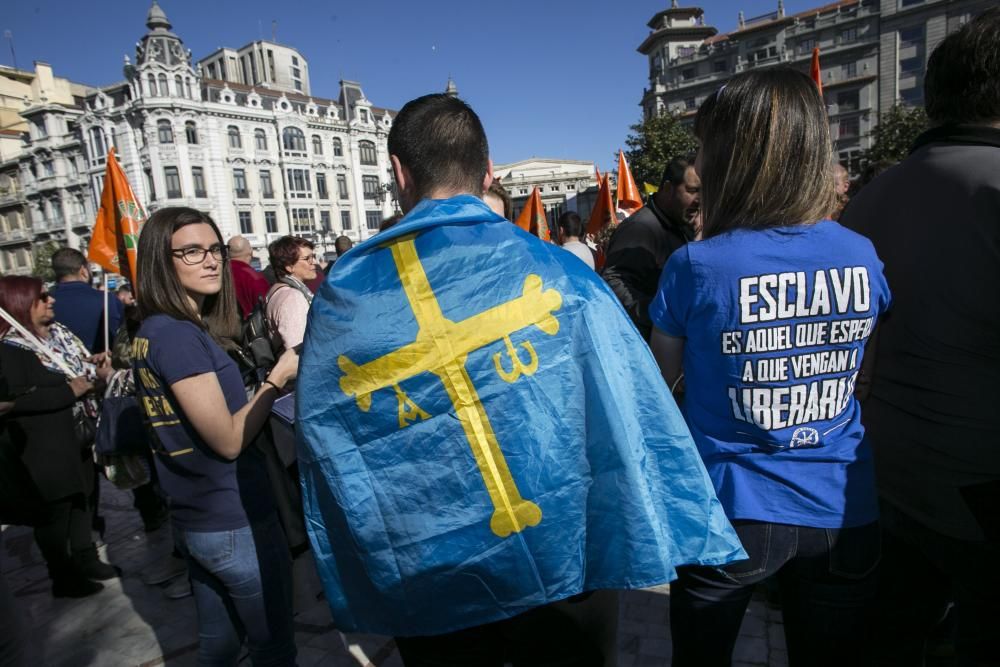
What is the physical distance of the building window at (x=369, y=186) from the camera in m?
56.9

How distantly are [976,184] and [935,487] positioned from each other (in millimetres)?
898

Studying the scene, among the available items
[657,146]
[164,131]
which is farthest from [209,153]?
[657,146]

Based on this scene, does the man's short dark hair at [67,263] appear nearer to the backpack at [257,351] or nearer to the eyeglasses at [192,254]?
the backpack at [257,351]

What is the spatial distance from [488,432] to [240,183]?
5262 centimetres

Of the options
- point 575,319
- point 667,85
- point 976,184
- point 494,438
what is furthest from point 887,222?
point 667,85

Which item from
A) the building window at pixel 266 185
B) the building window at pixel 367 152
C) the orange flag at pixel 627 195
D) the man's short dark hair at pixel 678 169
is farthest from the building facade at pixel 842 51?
the man's short dark hair at pixel 678 169

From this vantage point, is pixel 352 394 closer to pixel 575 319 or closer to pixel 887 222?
pixel 575 319

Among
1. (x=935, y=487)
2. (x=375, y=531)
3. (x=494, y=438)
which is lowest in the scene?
(x=935, y=487)

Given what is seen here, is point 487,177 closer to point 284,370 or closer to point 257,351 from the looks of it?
point 284,370

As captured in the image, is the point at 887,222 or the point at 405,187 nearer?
the point at 405,187

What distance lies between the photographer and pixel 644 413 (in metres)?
1.30

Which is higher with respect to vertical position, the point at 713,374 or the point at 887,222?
the point at 887,222

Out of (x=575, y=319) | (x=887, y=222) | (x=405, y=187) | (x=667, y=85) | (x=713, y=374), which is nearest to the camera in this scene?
(x=575, y=319)

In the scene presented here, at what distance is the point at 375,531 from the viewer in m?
1.34
